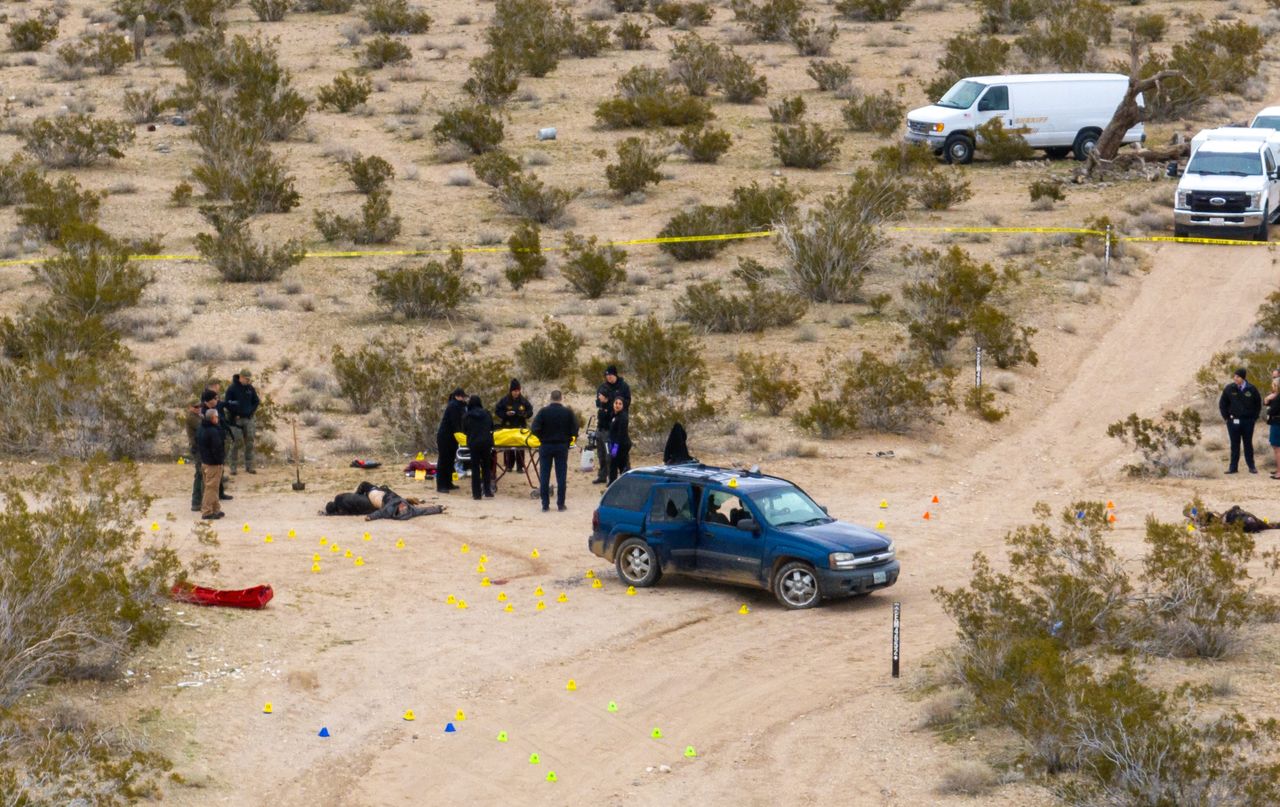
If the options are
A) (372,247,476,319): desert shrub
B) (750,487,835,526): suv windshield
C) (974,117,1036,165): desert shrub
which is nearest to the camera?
(750,487,835,526): suv windshield

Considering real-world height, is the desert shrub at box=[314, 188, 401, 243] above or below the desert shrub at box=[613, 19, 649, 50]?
below

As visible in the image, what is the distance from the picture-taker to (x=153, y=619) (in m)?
14.2

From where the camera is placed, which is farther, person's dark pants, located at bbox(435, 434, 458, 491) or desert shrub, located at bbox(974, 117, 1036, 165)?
desert shrub, located at bbox(974, 117, 1036, 165)

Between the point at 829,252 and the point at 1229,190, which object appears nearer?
the point at 829,252

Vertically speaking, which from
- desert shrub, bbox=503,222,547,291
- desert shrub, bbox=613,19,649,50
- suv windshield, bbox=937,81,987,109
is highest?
desert shrub, bbox=613,19,649,50

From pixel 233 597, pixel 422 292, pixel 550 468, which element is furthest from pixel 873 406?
pixel 233 597

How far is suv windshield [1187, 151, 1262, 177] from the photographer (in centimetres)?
3334

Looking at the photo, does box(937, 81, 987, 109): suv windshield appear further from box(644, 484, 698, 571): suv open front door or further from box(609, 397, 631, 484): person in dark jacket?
box(644, 484, 698, 571): suv open front door

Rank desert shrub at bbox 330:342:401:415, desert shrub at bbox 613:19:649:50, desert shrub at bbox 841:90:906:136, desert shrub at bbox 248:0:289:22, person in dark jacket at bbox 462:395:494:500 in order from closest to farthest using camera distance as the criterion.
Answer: person in dark jacket at bbox 462:395:494:500 < desert shrub at bbox 330:342:401:415 < desert shrub at bbox 841:90:906:136 < desert shrub at bbox 613:19:649:50 < desert shrub at bbox 248:0:289:22

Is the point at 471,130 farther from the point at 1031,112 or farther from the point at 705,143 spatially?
the point at 1031,112

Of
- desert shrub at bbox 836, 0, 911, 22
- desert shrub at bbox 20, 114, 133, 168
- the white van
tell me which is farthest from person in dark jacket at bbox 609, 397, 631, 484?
desert shrub at bbox 836, 0, 911, 22

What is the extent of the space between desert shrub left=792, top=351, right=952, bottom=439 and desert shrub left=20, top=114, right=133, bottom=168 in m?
21.1

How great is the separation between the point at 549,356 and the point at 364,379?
2.88 meters

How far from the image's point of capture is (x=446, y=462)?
2170 cm
